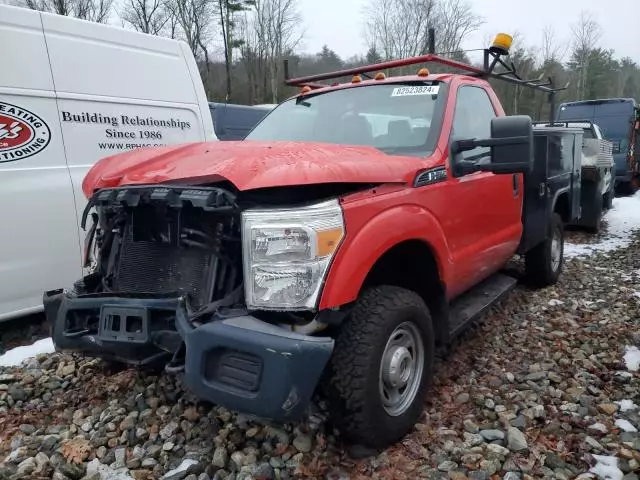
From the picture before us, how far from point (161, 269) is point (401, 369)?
1312 mm

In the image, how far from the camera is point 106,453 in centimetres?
263

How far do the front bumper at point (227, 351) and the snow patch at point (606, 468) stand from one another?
1.44 meters

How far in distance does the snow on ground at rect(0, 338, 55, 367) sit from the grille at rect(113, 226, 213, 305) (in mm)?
1592

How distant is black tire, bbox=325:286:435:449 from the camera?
2.34 metres

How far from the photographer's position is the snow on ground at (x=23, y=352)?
12.2ft

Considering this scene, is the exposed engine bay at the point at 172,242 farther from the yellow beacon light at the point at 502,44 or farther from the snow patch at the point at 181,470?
the yellow beacon light at the point at 502,44

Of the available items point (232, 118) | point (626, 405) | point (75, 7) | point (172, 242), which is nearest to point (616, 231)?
point (626, 405)

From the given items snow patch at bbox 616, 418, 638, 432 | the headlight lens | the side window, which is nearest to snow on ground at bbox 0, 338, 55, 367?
the headlight lens

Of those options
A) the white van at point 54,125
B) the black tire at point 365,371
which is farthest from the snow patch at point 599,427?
the white van at point 54,125

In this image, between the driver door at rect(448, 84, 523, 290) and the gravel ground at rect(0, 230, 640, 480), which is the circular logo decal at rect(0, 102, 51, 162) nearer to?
the gravel ground at rect(0, 230, 640, 480)

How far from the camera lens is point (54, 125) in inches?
168

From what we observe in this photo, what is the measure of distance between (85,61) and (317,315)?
11.7ft

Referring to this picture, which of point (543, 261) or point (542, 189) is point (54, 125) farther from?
point (543, 261)

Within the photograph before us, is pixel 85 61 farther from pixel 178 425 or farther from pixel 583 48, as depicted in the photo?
pixel 583 48
